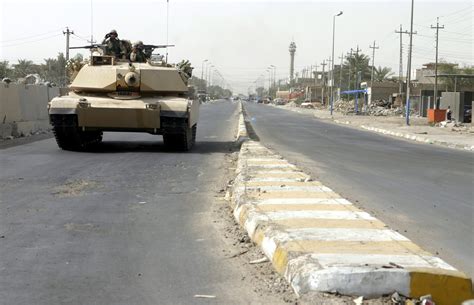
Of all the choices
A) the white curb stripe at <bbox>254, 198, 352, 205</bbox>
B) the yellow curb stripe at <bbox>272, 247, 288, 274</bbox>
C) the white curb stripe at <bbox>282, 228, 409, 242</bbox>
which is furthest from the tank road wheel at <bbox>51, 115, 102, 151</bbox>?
the yellow curb stripe at <bbox>272, 247, 288, 274</bbox>

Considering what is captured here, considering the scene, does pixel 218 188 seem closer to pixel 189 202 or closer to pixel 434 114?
pixel 189 202

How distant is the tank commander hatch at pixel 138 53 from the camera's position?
1666 centimetres

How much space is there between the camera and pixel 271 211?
654 centimetres

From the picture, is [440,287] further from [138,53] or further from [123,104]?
[138,53]

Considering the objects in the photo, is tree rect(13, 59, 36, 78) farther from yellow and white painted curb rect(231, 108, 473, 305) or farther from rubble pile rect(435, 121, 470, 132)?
yellow and white painted curb rect(231, 108, 473, 305)

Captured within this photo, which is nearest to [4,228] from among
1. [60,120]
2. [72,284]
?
[72,284]

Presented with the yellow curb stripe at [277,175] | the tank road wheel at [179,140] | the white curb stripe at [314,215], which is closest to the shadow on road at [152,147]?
the tank road wheel at [179,140]

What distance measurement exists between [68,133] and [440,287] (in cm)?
1172

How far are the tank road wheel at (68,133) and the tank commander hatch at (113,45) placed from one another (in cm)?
240

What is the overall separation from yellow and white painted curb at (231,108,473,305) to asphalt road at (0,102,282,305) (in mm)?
423

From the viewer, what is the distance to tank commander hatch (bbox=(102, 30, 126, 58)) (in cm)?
1669

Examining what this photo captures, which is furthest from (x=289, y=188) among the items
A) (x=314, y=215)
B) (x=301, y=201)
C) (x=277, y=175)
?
(x=314, y=215)

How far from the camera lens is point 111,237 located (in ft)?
19.7

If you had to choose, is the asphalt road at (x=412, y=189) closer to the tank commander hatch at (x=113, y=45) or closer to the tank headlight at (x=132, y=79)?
the tank headlight at (x=132, y=79)
